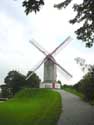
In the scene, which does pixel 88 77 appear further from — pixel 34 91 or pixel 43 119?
pixel 34 91

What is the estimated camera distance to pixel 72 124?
24.7m

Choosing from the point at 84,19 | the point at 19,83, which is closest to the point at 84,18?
the point at 84,19

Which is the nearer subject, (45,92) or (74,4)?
(74,4)

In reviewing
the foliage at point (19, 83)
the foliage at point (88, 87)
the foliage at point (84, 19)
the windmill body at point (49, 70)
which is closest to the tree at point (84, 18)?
the foliage at point (84, 19)

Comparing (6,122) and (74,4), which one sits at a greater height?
(74,4)

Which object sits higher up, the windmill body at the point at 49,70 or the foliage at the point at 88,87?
the windmill body at the point at 49,70

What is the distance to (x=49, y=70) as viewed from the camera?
86.7 meters

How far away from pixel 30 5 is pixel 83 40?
13.3 m

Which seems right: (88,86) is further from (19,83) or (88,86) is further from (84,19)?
(19,83)

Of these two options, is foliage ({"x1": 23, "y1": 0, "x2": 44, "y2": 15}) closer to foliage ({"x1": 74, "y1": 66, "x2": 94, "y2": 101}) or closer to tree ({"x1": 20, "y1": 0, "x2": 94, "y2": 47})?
tree ({"x1": 20, "y1": 0, "x2": 94, "y2": 47})

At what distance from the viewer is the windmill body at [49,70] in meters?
86.8

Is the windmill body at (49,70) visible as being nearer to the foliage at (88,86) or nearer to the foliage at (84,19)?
the foliage at (88,86)


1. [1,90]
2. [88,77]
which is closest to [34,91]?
[88,77]

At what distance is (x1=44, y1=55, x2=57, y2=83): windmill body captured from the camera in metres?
86.8
